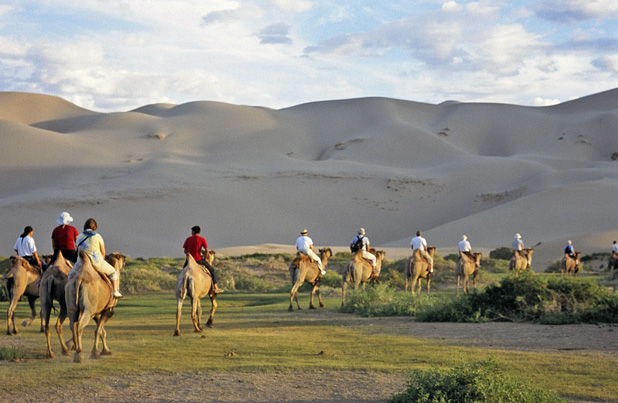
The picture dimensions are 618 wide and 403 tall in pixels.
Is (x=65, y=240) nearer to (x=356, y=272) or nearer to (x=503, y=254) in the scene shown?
(x=356, y=272)

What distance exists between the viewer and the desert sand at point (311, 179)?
7762cm

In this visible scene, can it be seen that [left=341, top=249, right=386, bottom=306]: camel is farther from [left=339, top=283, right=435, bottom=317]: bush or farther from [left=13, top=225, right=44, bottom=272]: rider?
[left=13, top=225, right=44, bottom=272]: rider

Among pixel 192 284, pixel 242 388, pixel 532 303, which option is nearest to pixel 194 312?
pixel 192 284

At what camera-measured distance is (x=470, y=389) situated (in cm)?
866

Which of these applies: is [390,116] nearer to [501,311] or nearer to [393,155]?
[393,155]

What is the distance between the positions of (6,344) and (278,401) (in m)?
7.50

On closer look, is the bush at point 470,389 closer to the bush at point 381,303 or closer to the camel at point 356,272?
the bush at point 381,303

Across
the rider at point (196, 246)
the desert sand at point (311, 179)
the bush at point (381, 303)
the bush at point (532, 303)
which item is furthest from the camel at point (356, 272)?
the desert sand at point (311, 179)

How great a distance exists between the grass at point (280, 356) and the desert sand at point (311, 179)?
40.7m

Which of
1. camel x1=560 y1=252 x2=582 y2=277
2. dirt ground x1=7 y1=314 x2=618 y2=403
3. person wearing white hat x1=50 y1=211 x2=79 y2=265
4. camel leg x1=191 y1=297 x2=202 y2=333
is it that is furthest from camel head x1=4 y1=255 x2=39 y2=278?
camel x1=560 y1=252 x2=582 y2=277

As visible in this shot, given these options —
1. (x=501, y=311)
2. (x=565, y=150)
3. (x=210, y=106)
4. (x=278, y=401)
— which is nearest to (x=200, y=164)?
(x=210, y=106)

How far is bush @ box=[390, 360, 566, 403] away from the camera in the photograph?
8539 millimetres

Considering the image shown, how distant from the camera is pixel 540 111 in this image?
6713 inches

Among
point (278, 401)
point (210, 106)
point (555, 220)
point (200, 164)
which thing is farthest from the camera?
point (210, 106)
